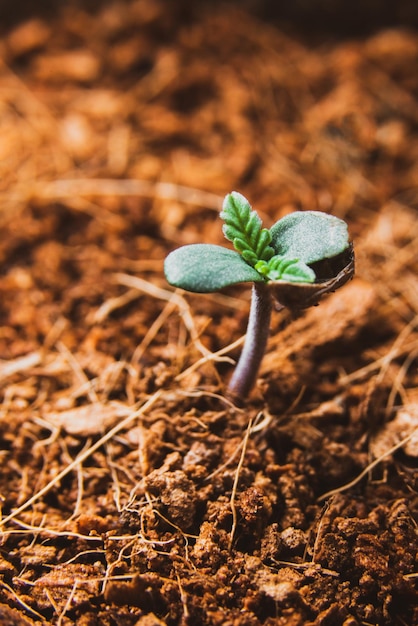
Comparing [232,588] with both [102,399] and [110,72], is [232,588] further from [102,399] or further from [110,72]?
[110,72]

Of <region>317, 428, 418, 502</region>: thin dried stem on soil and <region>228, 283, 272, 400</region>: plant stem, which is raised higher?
<region>228, 283, 272, 400</region>: plant stem

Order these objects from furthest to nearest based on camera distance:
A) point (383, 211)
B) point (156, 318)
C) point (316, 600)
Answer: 1. point (383, 211)
2. point (156, 318)
3. point (316, 600)

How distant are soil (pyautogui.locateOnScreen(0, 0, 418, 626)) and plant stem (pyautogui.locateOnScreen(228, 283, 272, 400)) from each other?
5cm

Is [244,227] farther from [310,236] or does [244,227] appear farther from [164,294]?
[164,294]

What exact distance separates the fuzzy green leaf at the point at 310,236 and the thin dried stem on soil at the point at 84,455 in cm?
50

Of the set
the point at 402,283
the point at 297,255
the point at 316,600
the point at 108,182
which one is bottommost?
the point at 316,600

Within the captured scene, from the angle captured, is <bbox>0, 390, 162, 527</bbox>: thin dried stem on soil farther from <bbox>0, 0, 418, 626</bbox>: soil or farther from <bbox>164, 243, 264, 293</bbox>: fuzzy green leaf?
<bbox>164, 243, 264, 293</bbox>: fuzzy green leaf

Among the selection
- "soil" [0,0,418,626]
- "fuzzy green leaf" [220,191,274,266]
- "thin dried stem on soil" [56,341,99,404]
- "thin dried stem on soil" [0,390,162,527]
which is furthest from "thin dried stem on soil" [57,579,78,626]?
"fuzzy green leaf" [220,191,274,266]

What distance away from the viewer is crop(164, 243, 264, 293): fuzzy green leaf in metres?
0.98

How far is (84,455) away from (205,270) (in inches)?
22.7

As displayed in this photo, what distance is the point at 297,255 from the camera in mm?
1073

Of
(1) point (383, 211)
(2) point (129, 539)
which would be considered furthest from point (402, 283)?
(2) point (129, 539)

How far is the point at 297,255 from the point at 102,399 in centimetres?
65

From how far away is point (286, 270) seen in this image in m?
1.01
